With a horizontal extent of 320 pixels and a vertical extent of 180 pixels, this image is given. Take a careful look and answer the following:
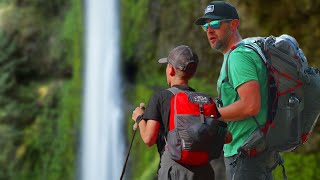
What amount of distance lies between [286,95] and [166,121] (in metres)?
0.65

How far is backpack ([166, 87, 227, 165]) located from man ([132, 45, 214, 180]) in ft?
0.13

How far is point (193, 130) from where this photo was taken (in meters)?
3.41

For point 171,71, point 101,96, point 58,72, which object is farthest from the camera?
point 58,72

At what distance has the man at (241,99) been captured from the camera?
11.4ft

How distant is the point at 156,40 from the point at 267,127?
29.4ft

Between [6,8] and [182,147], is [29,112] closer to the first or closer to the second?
[6,8]

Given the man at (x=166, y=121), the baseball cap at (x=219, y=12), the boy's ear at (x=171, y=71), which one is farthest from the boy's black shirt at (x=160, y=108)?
the baseball cap at (x=219, y=12)

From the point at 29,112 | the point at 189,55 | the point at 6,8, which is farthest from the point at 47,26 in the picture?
the point at 189,55

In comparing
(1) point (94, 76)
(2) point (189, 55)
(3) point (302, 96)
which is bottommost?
(1) point (94, 76)

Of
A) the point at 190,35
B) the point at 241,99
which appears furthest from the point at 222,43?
the point at 190,35

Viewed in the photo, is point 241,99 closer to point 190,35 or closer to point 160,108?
point 160,108

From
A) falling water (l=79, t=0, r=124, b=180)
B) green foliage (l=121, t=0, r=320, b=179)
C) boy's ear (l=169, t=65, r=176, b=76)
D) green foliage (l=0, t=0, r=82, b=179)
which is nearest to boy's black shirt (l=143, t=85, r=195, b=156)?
boy's ear (l=169, t=65, r=176, b=76)

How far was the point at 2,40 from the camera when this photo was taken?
49.2 feet

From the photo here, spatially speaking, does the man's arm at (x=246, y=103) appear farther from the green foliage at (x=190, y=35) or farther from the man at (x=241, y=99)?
the green foliage at (x=190, y=35)
